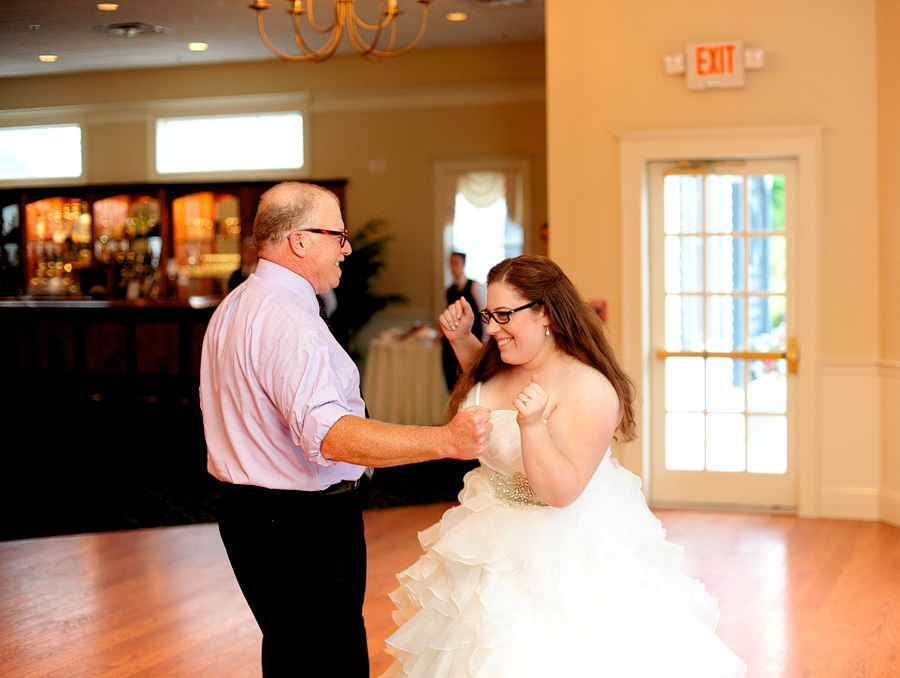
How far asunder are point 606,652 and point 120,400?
261 inches

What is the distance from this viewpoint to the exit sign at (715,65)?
5.43m

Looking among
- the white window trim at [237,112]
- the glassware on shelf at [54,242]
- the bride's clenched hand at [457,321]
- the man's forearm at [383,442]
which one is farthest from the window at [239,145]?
the man's forearm at [383,442]

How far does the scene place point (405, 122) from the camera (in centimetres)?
971

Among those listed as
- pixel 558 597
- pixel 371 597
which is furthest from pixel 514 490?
pixel 371 597

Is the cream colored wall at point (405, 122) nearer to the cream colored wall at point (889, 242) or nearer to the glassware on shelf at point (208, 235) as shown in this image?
the glassware on shelf at point (208, 235)

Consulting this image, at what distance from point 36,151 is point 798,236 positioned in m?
4.92

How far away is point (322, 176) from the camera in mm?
9938

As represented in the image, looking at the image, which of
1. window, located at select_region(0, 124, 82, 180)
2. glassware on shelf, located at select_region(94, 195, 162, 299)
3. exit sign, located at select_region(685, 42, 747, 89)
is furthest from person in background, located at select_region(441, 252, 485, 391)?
glassware on shelf, located at select_region(94, 195, 162, 299)

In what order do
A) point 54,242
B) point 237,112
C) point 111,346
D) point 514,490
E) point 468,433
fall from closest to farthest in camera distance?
point 468,433, point 514,490, point 54,242, point 111,346, point 237,112

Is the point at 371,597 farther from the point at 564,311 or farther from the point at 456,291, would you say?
the point at 456,291

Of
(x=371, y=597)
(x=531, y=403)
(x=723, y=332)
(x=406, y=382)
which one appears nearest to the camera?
(x=531, y=403)

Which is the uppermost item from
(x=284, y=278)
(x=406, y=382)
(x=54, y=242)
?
(x=54, y=242)

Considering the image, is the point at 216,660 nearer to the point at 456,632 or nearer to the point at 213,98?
the point at 456,632

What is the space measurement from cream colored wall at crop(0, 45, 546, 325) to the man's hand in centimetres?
778
